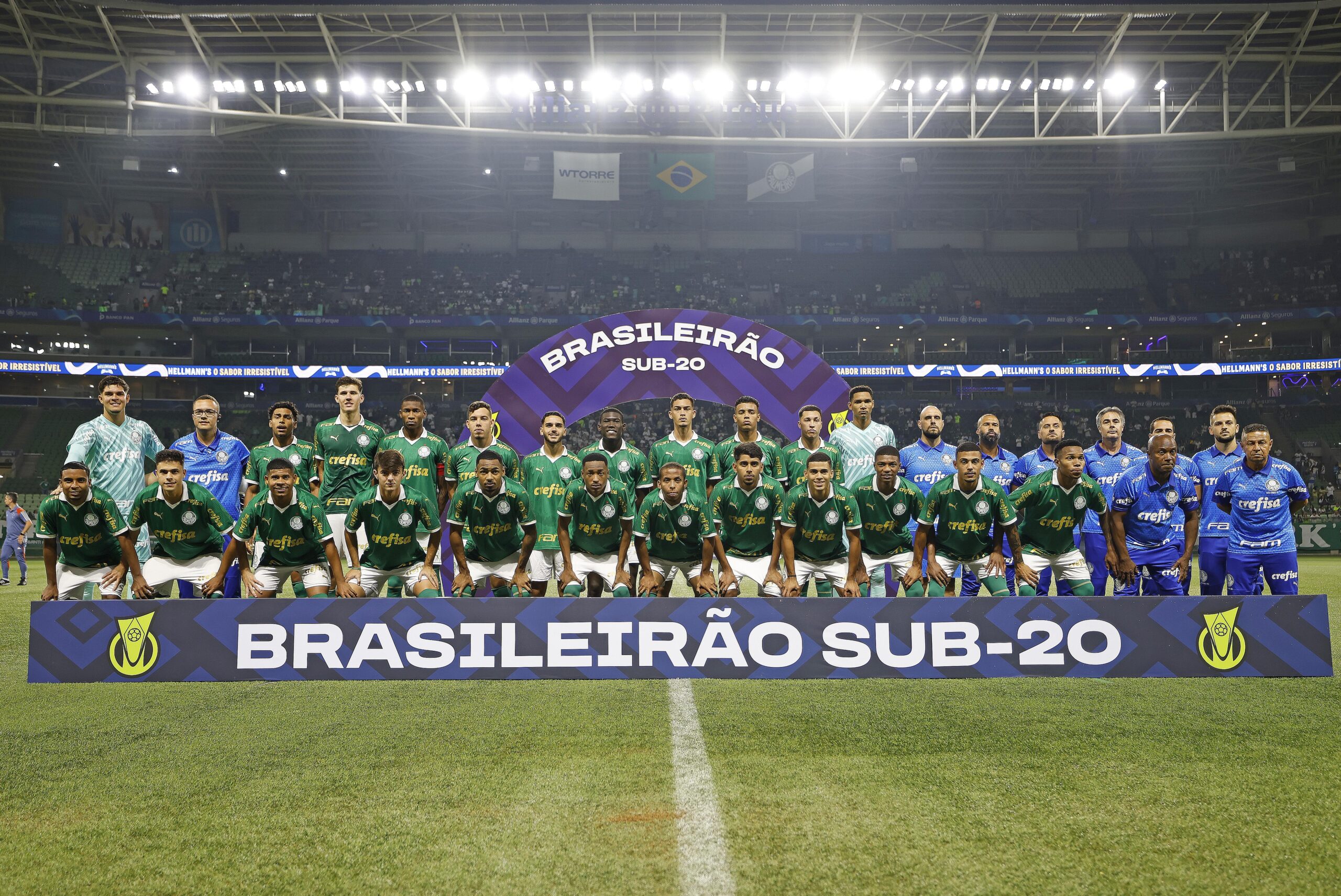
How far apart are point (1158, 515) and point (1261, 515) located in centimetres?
89

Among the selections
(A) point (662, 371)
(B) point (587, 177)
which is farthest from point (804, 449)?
(B) point (587, 177)

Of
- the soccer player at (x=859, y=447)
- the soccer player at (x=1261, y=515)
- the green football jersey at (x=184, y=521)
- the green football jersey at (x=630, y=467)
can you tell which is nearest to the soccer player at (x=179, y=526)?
the green football jersey at (x=184, y=521)

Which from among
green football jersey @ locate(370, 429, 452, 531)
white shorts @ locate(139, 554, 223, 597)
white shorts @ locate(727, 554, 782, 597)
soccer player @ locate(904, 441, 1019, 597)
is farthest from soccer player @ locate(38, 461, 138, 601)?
soccer player @ locate(904, 441, 1019, 597)

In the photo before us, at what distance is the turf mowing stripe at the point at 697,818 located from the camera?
10.7 feet

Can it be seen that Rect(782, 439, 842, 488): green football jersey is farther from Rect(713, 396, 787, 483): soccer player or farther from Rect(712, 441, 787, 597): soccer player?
Rect(712, 441, 787, 597): soccer player

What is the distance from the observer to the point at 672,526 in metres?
7.64

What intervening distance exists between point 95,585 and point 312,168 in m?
29.7

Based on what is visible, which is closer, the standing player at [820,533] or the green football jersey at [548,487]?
the standing player at [820,533]

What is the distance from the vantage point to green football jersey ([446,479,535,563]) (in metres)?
7.71

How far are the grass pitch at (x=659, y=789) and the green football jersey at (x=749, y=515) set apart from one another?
1433 mm

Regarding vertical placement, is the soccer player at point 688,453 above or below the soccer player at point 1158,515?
above

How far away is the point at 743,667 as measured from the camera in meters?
6.39

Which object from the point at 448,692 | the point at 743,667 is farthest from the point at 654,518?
the point at 448,692

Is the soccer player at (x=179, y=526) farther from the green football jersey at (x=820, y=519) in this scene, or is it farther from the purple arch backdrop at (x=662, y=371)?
the green football jersey at (x=820, y=519)
